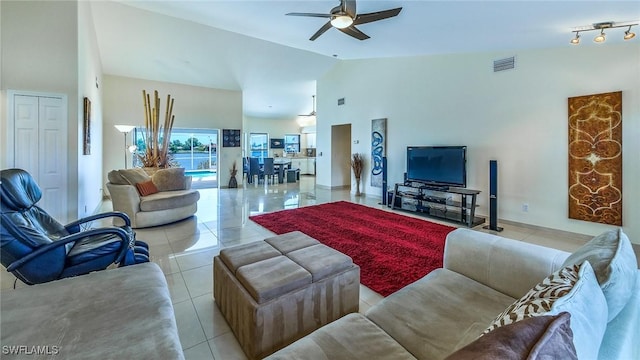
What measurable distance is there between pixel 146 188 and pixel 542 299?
5157mm

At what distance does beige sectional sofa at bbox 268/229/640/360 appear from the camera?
0.62 m

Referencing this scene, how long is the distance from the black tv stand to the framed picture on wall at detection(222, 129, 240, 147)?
5.33m

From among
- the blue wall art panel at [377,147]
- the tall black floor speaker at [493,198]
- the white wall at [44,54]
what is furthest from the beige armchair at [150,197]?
the tall black floor speaker at [493,198]

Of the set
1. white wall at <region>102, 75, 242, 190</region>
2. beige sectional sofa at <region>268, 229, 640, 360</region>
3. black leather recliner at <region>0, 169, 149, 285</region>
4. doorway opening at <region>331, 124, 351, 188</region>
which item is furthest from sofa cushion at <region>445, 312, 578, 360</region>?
white wall at <region>102, 75, 242, 190</region>

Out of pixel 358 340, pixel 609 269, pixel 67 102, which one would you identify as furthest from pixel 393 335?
pixel 67 102

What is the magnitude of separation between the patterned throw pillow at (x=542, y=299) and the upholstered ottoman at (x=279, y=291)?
1038 mm

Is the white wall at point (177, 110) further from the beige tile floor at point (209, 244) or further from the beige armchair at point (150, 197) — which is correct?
the beige armchair at point (150, 197)

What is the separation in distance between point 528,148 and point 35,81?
7.05m

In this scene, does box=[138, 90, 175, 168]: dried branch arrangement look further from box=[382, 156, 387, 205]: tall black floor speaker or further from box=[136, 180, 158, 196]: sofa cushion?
box=[382, 156, 387, 205]: tall black floor speaker

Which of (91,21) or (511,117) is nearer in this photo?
(511,117)

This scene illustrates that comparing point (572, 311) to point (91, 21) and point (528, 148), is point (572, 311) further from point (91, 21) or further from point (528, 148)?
Result: point (91, 21)

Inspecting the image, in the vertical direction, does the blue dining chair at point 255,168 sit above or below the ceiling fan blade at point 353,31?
below

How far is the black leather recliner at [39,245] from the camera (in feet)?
5.93

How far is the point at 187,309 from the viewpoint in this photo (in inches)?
81.4
